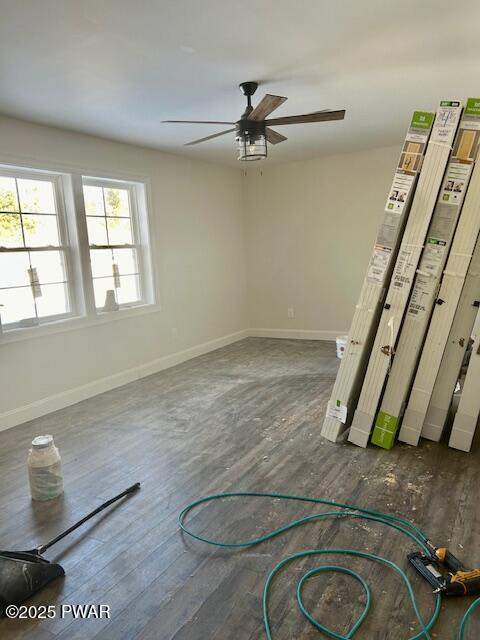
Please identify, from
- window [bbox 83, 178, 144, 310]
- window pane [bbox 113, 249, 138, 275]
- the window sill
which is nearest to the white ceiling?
window [bbox 83, 178, 144, 310]

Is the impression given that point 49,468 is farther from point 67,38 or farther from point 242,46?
point 242,46

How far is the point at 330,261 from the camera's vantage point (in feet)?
19.5

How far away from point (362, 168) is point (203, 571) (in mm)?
5052

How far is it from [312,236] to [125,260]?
263cm

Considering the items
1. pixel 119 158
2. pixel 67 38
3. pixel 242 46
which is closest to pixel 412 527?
pixel 242 46

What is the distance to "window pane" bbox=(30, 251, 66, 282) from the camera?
3.87 metres

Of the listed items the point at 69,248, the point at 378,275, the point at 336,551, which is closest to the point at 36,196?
the point at 69,248

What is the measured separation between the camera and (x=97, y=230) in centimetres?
441

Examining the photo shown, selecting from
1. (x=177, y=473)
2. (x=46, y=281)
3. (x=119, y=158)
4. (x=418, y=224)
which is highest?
(x=119, y=158)

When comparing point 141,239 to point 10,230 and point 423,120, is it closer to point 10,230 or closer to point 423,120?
point 10,230

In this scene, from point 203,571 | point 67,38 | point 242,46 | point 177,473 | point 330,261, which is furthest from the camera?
point 330,261

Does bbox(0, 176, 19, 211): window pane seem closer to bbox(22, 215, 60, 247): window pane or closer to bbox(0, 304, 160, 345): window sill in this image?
bbox(22, 215, 60, 247): window pane

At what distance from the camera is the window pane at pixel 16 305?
363 centimetres

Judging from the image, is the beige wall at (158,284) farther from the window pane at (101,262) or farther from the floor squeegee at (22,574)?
the floor squeegee at (22,574)
